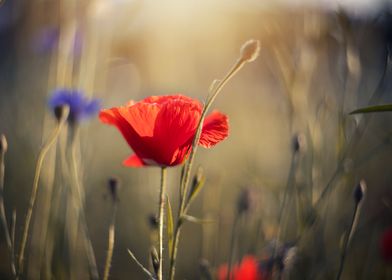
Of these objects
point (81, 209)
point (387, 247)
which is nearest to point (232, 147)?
point (387, 247)

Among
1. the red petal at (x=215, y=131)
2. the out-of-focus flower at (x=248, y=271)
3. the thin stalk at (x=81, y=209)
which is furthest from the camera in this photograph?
the out-of-focus flower at (x=248, y=271)

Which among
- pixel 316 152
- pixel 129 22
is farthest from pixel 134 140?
pixel 129 22

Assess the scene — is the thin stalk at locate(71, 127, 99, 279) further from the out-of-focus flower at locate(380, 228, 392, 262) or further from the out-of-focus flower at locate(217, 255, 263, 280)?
the out-of-focus flower at locate(380, 228, 392, 262)

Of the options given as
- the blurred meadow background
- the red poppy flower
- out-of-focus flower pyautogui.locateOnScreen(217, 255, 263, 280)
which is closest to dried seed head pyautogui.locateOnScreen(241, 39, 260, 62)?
the red poppy flower

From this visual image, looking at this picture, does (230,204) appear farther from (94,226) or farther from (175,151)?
(175,151)

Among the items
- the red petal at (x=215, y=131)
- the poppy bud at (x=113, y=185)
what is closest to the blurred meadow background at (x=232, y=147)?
the poppy bud at (x=113, y=185)

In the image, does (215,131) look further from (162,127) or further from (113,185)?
(113,185)

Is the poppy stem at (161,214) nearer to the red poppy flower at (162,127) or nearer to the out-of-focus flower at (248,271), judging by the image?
the red poppy flower at (162,127)
